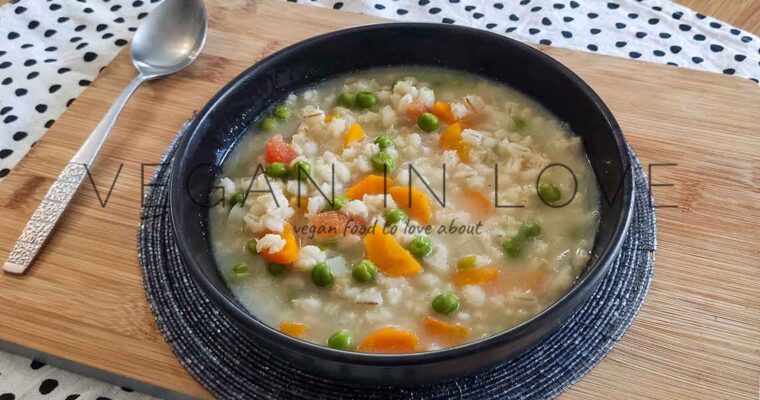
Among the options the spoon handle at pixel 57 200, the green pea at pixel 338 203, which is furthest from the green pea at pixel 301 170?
the spoon handle at pixel 57 200

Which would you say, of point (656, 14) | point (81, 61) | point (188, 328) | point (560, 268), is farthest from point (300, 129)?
point (656, 14)

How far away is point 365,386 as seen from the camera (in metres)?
1.97

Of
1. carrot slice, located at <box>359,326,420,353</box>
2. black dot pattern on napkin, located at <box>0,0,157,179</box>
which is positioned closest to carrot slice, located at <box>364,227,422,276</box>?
carrot slice, located at <box>359,326,420,353</box>

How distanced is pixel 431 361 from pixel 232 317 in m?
0.54

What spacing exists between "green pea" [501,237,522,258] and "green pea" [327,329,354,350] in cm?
58

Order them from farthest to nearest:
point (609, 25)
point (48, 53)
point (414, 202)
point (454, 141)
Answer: point (48, 53)
point (609, 25)
point (454, 141)
point (414, 202)

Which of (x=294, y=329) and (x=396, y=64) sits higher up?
(x=396, y=64)

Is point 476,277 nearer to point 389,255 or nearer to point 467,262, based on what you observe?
point 467,262

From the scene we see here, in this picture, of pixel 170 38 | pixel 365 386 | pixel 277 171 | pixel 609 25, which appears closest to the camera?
pixel 365 386

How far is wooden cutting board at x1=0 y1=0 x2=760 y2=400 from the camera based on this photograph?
6.70ft

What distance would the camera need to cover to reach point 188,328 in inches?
84.7

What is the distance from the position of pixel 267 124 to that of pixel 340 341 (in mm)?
1058

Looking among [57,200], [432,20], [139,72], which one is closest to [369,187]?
[57,200]

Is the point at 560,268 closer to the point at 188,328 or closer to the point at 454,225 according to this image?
the point at 454,225
